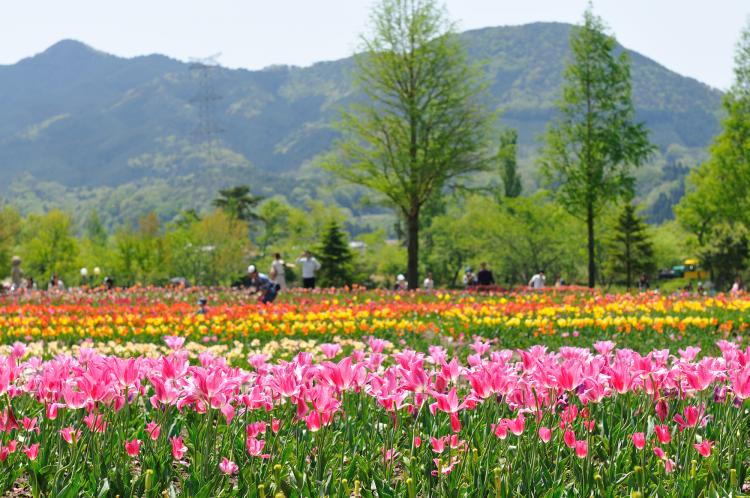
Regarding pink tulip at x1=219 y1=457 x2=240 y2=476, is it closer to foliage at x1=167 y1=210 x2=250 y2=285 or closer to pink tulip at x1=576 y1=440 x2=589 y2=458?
pink tulip at x1=576 y1=440 x2=589 y2=458

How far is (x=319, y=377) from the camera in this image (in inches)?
133

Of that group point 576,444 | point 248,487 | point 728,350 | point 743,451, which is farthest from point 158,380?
point 728,350

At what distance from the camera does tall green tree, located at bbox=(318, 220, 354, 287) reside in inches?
1534

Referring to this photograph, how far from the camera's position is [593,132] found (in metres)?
29.3

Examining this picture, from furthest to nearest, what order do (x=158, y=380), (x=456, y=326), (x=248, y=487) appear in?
(x=456, y=326) → (x=158, y=380) → (x=248, y=487)

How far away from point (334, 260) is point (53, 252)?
20817 mm

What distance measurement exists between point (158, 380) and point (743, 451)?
8.58 ft

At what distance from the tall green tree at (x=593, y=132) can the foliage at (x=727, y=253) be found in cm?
986

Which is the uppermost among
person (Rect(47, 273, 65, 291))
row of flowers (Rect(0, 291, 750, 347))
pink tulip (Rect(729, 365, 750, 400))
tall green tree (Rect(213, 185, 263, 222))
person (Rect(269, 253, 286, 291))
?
tall green tree (Rect(213, 185, 263, 222))

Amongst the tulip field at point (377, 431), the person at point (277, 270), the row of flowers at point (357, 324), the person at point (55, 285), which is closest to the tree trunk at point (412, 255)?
the person at point (277, 270)

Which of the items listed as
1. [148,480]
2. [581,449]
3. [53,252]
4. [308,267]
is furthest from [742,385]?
[53,252]

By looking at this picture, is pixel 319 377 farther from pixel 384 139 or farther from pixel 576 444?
pixel 384 139

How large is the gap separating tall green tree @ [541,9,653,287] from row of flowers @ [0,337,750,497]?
2611 cm

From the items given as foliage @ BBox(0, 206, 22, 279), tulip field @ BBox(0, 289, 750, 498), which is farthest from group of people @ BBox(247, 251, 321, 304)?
foliage @ BBox(0, 206, 22, 279)
